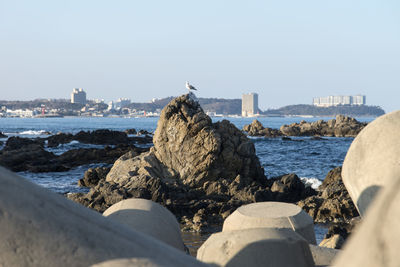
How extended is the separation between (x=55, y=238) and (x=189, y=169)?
13751 millimetres

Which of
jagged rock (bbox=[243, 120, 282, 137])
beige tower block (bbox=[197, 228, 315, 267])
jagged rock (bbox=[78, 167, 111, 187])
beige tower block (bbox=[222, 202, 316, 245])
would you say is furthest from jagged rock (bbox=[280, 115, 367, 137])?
beige tower block (bbox=[197, 228, 315, 267])

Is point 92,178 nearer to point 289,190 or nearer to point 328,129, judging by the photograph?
point 289,190

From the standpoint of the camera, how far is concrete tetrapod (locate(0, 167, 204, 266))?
313 cm

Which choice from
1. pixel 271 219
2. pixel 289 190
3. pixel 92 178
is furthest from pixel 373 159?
pixel 92 178

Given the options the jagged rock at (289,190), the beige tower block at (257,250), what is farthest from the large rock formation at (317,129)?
the beige tower block at (257,250)

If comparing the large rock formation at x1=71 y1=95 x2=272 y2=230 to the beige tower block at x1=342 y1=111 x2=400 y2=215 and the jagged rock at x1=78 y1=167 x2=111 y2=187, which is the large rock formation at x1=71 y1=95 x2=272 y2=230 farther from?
the beige tower block at x1=342 y1=111 x2=400 y2=215

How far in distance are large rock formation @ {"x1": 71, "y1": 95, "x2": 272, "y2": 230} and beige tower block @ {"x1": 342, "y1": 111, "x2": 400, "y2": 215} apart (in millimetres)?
7989

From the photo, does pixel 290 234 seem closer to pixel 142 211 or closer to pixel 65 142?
pixel 142 211

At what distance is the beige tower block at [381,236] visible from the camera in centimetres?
187

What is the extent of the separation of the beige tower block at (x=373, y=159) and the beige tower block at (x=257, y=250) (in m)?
0.96

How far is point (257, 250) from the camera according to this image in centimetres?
436

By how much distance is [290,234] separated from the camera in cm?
483

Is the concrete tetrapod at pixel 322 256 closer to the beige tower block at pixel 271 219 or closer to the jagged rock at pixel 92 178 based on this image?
the beige tower block at pixel 271 219

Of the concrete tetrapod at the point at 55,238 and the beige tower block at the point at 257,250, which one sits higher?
the concrete tetrapod at the point at 55,238
